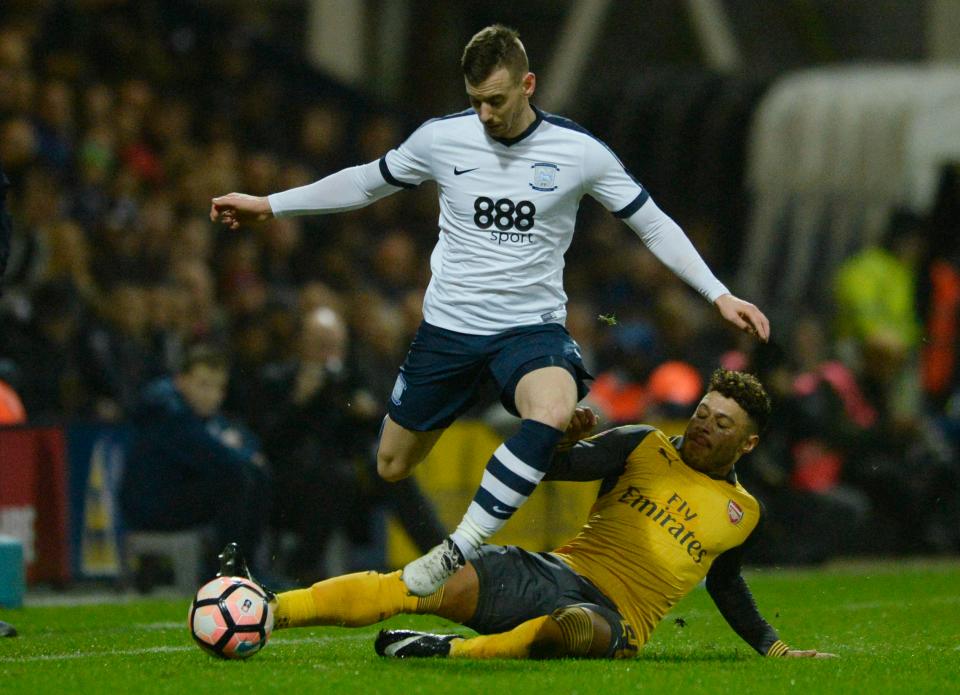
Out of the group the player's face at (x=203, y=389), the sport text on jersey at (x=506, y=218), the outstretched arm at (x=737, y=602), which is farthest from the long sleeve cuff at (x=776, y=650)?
the player's face at (x=203, y=389)

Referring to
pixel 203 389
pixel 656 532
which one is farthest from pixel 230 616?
pixel 203 389

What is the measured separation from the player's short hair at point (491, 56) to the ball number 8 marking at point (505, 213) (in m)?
0.46

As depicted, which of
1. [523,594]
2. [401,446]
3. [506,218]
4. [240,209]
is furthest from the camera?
[401,446]

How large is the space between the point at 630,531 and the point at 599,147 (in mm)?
1419

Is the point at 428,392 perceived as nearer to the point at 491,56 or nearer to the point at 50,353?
the point at 491,56

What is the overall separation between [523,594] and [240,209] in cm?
185

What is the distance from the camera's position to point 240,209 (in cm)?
665

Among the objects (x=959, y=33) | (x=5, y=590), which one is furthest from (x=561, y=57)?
(x=5, y=590)

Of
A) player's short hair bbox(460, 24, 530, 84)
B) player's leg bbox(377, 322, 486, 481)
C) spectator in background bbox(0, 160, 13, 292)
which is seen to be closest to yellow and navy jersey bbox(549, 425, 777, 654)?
player's leg bbox(377, 322, 486, 481)

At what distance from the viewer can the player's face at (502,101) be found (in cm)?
616

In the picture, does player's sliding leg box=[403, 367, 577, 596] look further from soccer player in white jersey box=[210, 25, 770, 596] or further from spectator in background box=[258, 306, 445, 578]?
spectator in background box=[258, 306, 445, 578]

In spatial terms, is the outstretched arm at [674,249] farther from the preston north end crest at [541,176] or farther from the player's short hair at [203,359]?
the player's short hair at [203,359]

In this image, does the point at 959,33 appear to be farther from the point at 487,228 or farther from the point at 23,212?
the point at 487,228

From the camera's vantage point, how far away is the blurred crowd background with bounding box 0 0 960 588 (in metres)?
10.7
